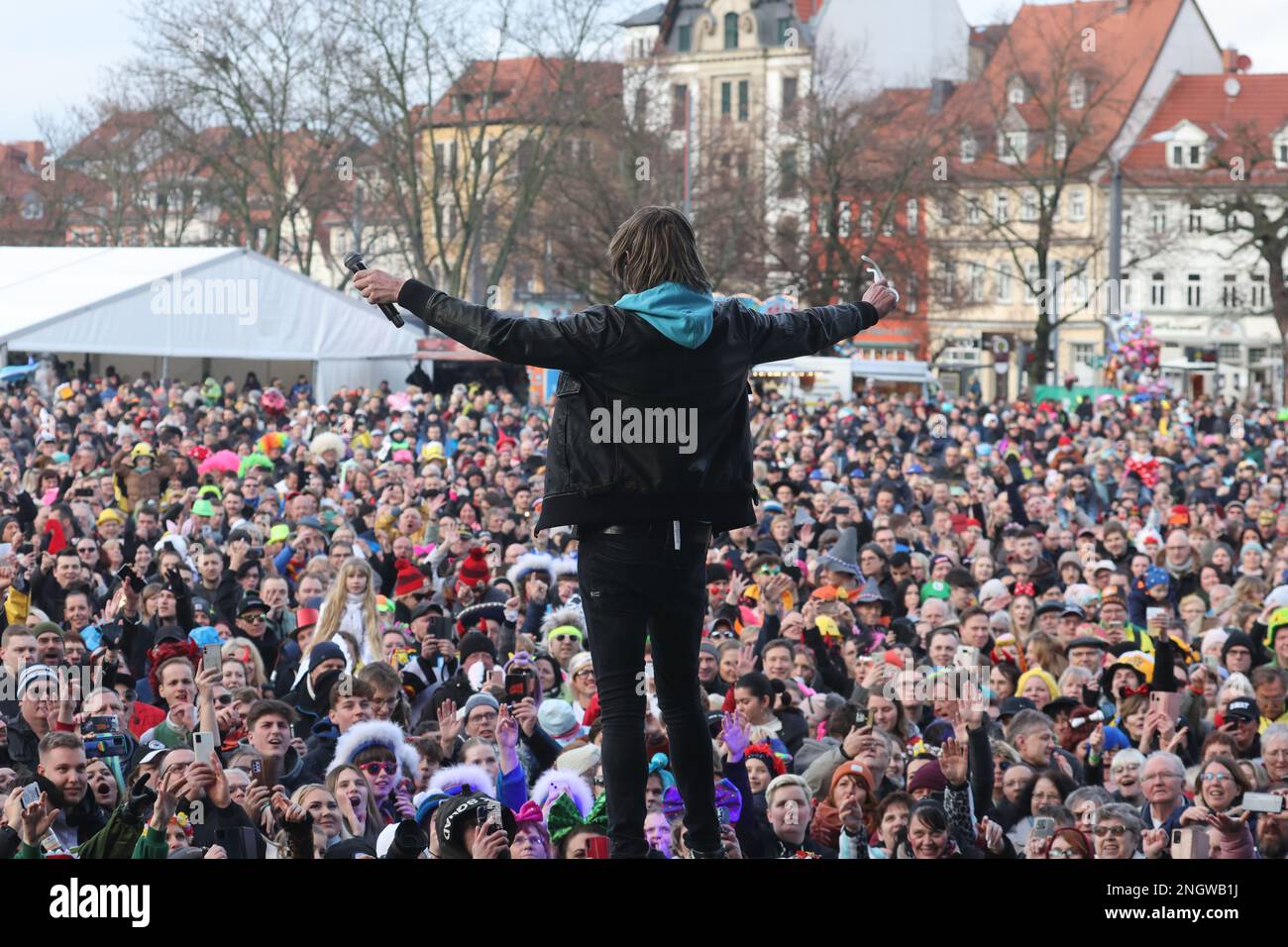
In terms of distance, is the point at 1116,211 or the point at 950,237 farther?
the point at 950,237

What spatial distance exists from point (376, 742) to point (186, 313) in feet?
86.6

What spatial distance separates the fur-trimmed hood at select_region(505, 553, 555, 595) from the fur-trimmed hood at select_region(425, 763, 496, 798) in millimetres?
4248

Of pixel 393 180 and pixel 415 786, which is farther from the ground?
pixel 393 180

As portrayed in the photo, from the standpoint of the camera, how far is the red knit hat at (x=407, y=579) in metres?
10.6

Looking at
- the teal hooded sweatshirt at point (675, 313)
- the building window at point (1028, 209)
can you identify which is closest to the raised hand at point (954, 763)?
the teal hooded sweatshirt at point (675, 313)

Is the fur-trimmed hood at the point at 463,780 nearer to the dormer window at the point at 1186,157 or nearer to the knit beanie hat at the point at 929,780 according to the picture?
the knit beanie hat at the point at 929,780

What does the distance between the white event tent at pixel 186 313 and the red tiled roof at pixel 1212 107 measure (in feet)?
112

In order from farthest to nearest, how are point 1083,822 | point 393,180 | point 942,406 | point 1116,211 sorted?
point 393,180
point 1116,211
point 942,406
point 1083,822

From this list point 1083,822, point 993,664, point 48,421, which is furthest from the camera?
point 48,421
